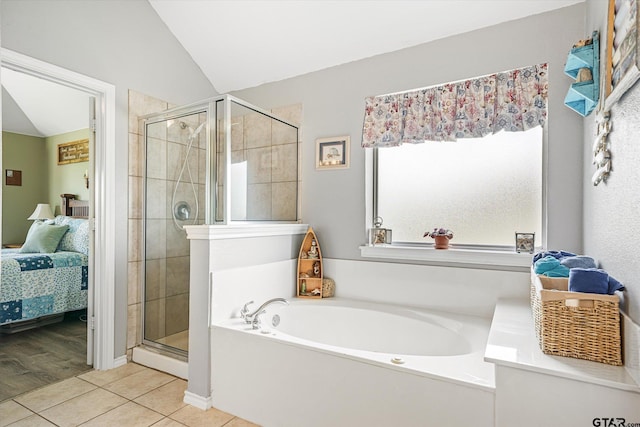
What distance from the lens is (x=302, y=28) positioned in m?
2.58

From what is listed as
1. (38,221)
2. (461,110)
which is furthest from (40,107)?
(461,110)

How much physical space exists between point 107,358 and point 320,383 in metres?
1.71

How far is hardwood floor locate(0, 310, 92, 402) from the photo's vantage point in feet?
7.51

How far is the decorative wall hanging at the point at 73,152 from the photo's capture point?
4758 mm

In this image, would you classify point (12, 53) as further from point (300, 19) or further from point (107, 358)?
point (107, 358)

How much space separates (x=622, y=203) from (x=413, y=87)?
5.11 feet

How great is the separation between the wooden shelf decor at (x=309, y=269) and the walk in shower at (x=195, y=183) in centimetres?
26

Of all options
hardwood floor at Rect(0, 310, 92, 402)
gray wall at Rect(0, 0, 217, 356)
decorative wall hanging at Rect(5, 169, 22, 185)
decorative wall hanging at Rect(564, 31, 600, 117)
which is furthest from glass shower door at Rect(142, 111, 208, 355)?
decorative wall hanging at Rect(5, 169, 22, 185)

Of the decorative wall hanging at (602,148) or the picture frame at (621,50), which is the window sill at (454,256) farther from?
the picture frame at (621,50)

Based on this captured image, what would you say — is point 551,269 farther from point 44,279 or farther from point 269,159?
point 44,279

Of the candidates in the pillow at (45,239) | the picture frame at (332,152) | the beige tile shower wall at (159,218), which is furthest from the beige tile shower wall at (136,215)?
the pillow at (45,239)

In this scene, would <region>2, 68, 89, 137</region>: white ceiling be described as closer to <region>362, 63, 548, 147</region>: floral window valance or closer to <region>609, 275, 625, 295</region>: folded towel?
<region>362, 63, 548, 147</region>: floral window valance

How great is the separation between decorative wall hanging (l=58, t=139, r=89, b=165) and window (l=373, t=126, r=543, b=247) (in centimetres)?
419

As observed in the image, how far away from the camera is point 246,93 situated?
3197 mm
